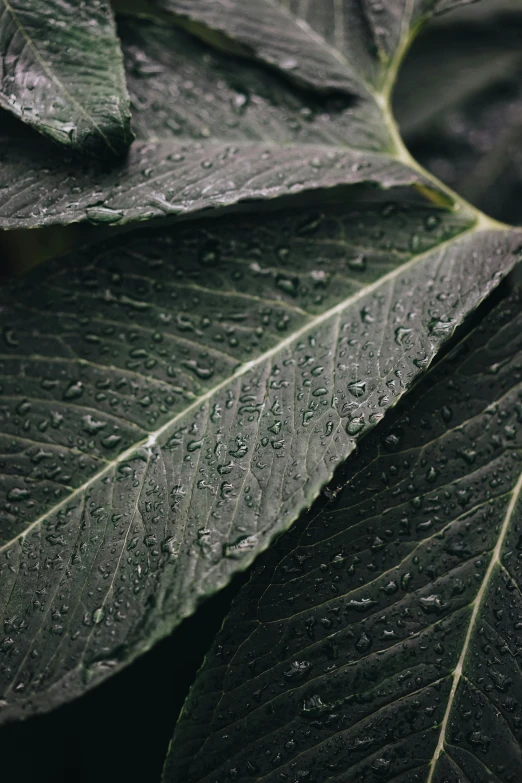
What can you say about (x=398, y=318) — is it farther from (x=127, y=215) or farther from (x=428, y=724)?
(x=428, y=724)

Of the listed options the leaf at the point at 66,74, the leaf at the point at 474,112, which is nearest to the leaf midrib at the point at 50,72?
the leaf at the point at 66,74

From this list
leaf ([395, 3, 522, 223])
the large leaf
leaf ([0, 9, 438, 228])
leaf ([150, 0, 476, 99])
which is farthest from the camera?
leaf ([395, 3, 522, 223])

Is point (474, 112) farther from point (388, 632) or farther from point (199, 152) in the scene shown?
point (388, 632)

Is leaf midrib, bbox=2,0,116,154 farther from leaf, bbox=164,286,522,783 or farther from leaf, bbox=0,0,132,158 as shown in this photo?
leaf, bbox=164,286,522,783

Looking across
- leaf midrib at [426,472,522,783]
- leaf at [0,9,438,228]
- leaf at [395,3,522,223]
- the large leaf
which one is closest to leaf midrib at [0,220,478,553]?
the large leaf

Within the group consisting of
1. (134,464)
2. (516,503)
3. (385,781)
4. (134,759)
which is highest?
(134,464)

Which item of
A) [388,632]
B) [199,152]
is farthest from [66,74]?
[388,632]

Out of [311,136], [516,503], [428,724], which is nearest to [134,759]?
[428,724]
